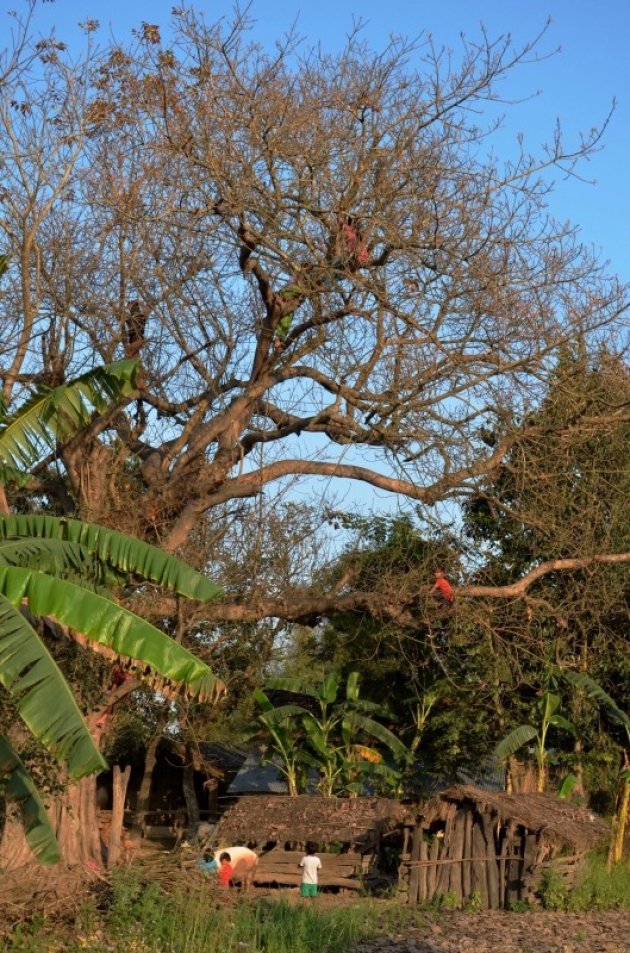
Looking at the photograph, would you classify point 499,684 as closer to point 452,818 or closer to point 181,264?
point 452,818

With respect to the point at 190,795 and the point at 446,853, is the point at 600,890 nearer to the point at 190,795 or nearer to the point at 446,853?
the point at 446,853

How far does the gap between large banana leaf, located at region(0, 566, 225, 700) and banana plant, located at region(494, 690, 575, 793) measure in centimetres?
1366

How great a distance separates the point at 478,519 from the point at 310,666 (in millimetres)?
8713

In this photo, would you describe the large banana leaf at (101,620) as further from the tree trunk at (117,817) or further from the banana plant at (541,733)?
the banana plant at (541,733)

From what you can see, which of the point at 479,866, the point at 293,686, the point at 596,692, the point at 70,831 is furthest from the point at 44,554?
the point at 596,692

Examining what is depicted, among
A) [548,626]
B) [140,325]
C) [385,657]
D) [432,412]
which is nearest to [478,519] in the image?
[548,626]

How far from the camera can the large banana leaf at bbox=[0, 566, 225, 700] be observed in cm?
973

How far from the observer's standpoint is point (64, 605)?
9727 millimetres

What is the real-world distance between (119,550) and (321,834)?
9.78 m

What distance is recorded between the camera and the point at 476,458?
697 inches

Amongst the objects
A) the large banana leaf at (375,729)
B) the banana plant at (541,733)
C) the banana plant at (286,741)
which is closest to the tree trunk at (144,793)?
the banana plant at (286,741)

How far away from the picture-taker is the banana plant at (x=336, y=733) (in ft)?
72.8

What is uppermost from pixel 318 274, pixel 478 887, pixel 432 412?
pixel 318 274

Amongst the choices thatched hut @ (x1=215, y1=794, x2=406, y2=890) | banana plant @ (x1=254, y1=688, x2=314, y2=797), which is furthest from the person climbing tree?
banana plant @ (x1=254, y1=688, x2=314, y2=797)
